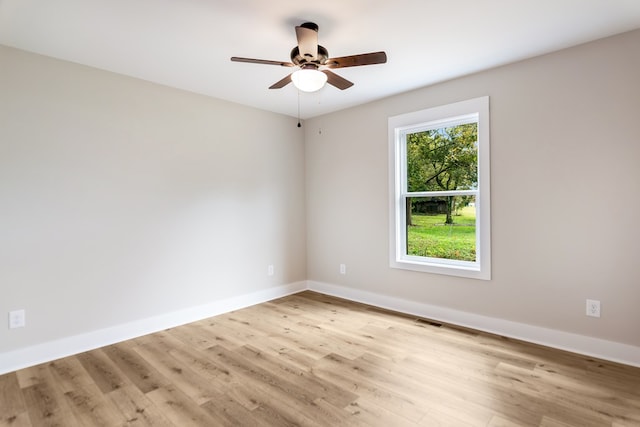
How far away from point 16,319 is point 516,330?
4.12 metres

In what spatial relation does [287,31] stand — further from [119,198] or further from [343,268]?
[343,268]

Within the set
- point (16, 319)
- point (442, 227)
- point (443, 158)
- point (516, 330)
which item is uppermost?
point (443, 158)

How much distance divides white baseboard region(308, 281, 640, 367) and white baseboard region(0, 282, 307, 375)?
1390 mm

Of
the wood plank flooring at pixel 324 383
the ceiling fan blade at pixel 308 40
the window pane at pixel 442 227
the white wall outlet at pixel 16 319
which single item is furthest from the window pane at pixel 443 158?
the white wall outlet at pixel 16 319

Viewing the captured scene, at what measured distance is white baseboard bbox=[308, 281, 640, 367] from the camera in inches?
101

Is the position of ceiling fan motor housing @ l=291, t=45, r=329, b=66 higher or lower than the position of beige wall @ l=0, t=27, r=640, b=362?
higher

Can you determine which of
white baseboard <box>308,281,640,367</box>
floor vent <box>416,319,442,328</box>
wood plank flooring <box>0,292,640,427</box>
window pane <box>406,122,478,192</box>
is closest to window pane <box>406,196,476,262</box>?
window pane <box>406,122,478,192</box>

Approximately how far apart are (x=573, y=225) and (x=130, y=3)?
356 cm

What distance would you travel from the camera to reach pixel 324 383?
2312 millimetres

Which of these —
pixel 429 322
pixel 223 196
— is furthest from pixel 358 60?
pixel 429 322

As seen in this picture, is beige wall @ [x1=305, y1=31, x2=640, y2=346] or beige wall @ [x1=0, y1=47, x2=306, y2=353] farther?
beige wall @ [x1=0, y1=47, x2=306, y2=353]

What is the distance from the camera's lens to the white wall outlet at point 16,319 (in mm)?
2568

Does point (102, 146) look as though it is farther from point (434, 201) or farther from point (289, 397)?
point (434, 201)

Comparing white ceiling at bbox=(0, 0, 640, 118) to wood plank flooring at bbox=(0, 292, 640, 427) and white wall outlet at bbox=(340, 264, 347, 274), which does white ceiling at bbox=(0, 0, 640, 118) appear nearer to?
white wall outlet at bbox=(340, 264, 347, 274)
